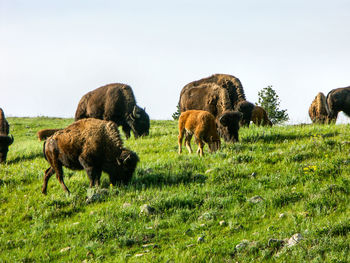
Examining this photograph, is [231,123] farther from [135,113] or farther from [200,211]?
[135,113]

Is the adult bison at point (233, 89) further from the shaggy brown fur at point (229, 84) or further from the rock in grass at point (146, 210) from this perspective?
the rock in grass at point (146, 210)

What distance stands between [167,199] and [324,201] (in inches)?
114

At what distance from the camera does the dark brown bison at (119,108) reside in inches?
703

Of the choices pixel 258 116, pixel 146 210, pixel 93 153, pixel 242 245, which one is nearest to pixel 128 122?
pixel 258 116

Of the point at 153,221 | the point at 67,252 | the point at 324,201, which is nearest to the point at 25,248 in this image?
the point at 67,252

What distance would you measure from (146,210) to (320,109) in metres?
12.4

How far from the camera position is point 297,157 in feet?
33.2

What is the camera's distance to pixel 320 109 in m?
17.9

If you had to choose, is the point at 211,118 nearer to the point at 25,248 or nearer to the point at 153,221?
the point at 153,221

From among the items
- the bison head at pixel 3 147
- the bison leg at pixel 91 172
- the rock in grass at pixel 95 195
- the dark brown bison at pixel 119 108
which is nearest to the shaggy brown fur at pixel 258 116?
the dark brown bison at pixel 119 108

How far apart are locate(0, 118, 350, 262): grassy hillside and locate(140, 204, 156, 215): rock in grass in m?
0.06

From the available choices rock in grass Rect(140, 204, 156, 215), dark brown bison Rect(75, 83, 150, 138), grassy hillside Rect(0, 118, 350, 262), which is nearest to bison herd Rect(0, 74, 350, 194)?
dark brown bison Rect(75, 83, 150, 138)

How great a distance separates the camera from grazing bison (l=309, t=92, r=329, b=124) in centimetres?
1768

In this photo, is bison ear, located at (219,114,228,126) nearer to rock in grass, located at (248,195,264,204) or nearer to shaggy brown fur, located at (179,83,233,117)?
shaggy brown fur, located at (179,83,233,117)
